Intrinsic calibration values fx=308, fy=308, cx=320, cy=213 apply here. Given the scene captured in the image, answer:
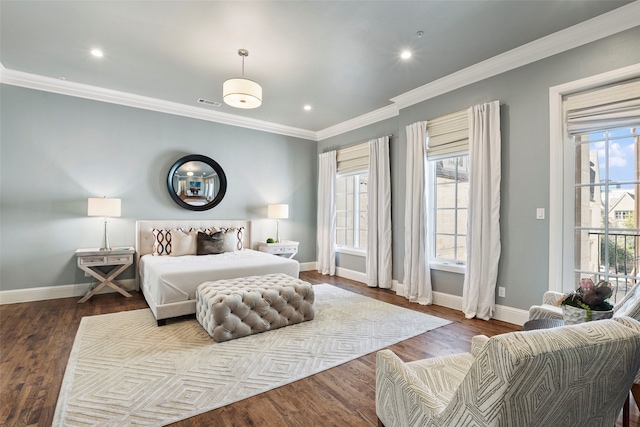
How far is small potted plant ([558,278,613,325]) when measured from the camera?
1624mm

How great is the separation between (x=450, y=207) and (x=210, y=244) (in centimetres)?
347

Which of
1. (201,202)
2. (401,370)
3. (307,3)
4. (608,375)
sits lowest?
(401,370)

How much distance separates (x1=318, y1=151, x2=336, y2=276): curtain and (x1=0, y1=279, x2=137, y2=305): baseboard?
3358 mm

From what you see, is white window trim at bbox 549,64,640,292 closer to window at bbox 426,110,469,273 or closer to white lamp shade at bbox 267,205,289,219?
window at bbox 426,110,469,273

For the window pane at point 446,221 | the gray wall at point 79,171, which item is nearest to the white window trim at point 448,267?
the window pane at point 446,221

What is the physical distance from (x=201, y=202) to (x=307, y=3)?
365 centimetres

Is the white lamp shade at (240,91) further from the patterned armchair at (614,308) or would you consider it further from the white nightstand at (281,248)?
the patterned armchair at (614,308)

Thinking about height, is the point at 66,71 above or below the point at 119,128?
above

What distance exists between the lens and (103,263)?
4.07 metres

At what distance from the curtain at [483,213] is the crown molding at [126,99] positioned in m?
3.59

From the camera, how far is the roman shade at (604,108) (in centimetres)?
259

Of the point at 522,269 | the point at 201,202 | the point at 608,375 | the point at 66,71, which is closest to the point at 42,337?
the point at 201,202

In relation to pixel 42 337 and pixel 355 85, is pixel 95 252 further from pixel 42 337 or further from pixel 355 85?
pixel 355 85

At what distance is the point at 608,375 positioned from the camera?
36.8 inches
